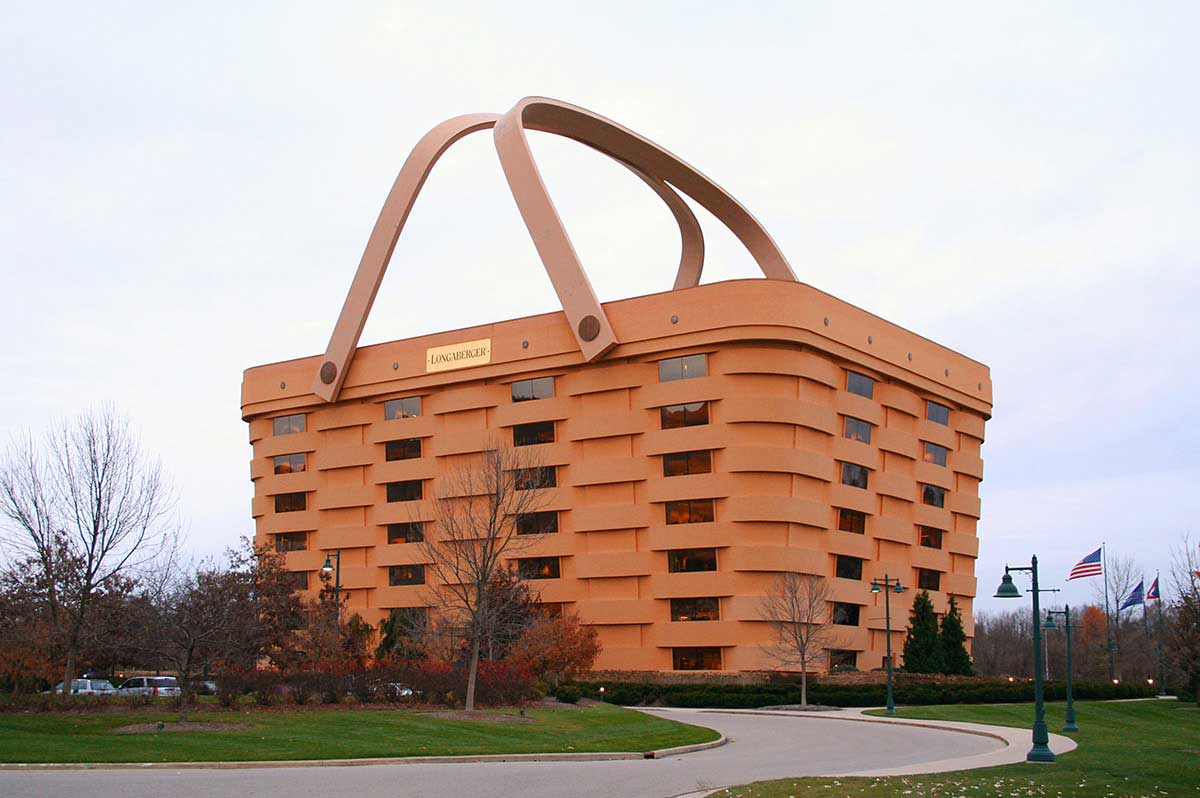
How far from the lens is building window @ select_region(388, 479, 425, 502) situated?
71000mm

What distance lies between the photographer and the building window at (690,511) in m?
60.3

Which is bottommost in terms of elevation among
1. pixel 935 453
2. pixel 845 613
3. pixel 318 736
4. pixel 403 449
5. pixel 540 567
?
pixel 318 736

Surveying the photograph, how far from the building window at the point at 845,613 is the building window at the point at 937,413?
539 inches

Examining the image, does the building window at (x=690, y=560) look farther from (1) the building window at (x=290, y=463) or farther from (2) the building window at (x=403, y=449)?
(1) the building window at (x=290, y=463)

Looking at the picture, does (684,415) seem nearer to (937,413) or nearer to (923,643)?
(923,643)

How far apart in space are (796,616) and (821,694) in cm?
384

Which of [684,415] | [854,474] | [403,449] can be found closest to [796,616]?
[684,415]

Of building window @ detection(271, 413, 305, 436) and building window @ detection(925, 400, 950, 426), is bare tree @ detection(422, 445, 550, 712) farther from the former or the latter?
building window @ detection(925, 400, 950, 426)

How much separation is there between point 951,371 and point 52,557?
53.2 meters

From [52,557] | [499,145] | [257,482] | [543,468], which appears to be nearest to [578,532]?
[543,468]

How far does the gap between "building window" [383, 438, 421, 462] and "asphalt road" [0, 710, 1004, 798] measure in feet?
143

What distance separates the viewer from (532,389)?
219 ft

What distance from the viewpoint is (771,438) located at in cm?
5991

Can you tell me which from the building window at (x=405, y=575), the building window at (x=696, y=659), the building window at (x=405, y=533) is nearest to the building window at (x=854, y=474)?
the building window at (x=696, y=659)
